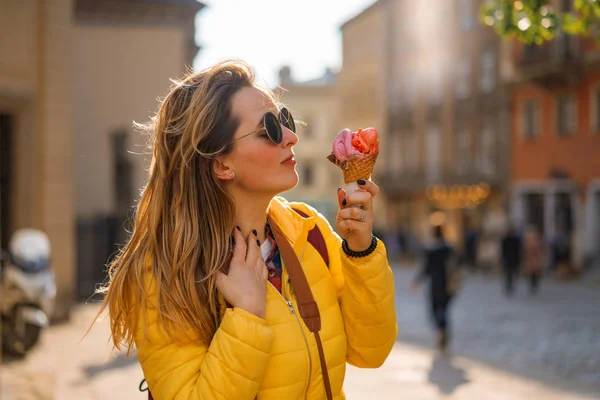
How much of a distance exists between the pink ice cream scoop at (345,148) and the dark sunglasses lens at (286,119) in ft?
0.52

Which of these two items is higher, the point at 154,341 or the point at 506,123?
the point at 506,123

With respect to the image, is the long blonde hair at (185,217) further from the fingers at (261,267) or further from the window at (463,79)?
the window at (463,79)

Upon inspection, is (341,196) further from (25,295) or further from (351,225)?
(25,295)

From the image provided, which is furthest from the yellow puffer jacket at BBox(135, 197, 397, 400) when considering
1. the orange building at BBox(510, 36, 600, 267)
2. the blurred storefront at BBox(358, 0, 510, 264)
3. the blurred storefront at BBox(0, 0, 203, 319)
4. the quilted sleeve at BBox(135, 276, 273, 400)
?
the blurred storefront at BBox(358, 0, 510, 264)

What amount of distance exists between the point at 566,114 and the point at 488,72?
7.20 metres

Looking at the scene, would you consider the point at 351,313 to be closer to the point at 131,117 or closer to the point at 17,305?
the point at 17,305

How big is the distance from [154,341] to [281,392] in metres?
0.41

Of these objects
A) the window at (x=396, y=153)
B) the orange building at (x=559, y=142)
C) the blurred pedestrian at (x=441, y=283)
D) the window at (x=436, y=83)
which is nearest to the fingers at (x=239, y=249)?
the blurred pedestrian at (x=441, y=283)

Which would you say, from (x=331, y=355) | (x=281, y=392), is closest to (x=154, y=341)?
(x=281, y=392)

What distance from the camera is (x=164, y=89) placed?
1966 centimetres

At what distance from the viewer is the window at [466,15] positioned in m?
34.2

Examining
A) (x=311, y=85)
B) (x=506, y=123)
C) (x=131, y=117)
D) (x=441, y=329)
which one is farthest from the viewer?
(x=311, y=85)

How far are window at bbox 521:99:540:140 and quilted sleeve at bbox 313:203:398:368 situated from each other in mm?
27217

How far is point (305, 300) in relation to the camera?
2.24 m
